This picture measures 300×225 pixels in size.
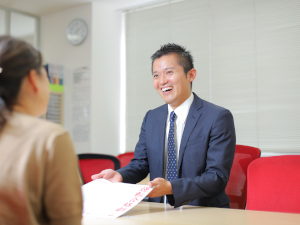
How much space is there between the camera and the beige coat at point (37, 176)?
2.24 feet

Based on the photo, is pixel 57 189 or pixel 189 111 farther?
pixel 189 111

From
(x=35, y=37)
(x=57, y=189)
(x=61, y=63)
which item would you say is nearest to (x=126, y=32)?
(x=61, y=63)

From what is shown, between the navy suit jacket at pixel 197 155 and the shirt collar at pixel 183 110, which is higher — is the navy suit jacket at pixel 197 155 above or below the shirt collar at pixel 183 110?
below

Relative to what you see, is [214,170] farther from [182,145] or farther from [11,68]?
[11,68]

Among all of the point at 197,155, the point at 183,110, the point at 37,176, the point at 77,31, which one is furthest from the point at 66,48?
the point at 37,176

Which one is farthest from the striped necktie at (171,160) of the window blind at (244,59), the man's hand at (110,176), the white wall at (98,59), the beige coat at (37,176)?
the white wall at (98,59)

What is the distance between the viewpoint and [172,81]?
215cm

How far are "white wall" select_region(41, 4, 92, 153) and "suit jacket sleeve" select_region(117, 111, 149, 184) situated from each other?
2.33m

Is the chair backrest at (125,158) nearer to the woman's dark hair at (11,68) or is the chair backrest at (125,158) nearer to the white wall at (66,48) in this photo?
the white wall at (66,48)

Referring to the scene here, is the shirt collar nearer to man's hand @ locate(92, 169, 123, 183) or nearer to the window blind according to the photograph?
man's hand @ locate(92, 169, 123, 183)

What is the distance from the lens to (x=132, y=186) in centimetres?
147

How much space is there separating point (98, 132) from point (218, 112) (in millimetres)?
2804

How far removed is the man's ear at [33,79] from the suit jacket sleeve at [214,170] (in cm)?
91

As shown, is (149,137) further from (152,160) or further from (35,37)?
(35,37)
